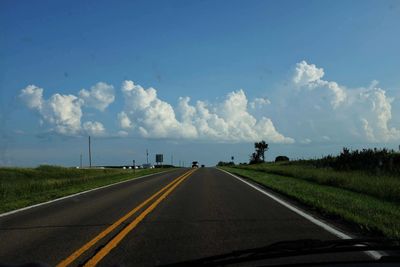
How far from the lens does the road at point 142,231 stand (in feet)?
27.0

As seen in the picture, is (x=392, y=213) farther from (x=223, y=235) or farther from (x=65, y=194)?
(x=65, y=194)

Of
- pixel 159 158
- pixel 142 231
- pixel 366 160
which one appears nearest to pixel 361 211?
pixel 142 231

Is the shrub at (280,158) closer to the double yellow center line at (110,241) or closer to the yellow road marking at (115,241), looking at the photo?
the double yellow center line at (110,241)

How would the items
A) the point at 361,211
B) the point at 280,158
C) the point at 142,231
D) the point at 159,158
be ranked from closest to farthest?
the point at 142,231 → the point at 361,211 → the point at 280,158 → the point at 159,158

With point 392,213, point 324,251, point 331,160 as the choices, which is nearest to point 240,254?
point 324,251

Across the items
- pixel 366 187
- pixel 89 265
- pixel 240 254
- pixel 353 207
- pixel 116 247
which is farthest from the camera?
pixel 366 187

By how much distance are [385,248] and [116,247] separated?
4750 millimetres

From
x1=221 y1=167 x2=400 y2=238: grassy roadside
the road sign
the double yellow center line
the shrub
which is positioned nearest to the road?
the double yellow center line

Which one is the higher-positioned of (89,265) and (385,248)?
(385,248)

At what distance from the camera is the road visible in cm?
823

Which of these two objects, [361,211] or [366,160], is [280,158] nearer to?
[366,160]

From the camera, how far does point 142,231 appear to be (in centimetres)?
1064

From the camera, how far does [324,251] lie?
5574 mm

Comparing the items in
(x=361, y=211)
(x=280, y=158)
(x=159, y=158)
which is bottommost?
(x=361, y=211)
